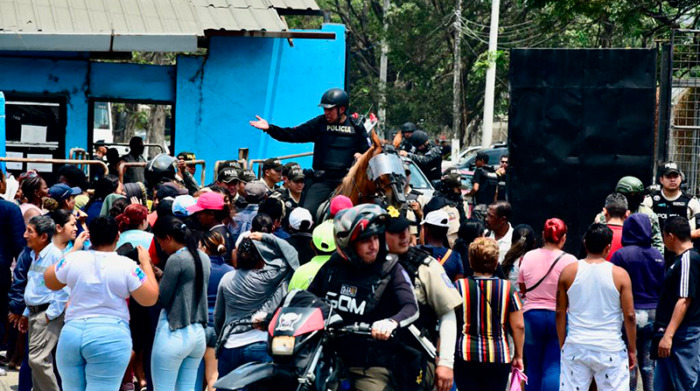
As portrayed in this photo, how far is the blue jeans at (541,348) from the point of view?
310 inches

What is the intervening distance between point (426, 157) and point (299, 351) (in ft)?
33.4

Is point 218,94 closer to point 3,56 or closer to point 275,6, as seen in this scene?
point 275,6

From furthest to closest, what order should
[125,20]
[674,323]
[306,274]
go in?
[125,20], [674,323], [306,274]

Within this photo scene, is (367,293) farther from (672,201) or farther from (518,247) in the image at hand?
(672,201)

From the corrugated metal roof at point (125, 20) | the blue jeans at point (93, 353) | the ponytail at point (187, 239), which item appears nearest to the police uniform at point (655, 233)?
the ponytail at point (187, 239)

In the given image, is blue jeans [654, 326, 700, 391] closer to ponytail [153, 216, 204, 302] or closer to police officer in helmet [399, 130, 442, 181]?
A: ponytail [153, 216, 204, 302]

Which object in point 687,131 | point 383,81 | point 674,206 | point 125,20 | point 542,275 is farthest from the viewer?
point 383,81

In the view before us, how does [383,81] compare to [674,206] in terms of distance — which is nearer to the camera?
[674,206]

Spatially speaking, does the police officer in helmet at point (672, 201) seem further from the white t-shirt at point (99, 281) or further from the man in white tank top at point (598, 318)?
the white t-shirt at point (99, 281)

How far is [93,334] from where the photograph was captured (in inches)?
258

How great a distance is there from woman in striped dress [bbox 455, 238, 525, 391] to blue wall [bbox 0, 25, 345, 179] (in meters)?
11.4

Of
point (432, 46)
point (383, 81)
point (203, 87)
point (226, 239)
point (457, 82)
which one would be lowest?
point (226, 239)

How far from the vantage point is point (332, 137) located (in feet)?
34.0

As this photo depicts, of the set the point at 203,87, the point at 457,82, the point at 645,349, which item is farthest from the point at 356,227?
the point at 457,82
